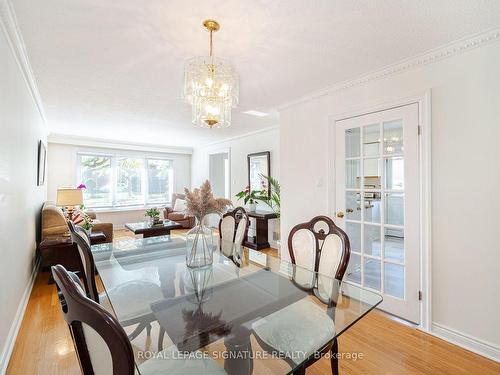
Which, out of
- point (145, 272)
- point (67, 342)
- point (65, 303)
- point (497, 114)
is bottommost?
point (67, 342)

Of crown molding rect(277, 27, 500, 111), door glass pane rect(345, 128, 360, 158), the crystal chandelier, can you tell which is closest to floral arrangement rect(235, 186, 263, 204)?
door glass pane rect(345, 128, 360, 158)

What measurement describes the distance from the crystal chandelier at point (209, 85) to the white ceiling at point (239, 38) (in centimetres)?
18

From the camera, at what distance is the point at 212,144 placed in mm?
6898

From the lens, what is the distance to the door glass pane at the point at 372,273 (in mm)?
2529

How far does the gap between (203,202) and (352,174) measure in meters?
1.78

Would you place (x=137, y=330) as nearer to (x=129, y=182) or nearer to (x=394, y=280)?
(x=394, y=280)

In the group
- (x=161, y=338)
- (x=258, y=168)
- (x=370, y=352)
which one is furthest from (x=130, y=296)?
(x=258, y=168)

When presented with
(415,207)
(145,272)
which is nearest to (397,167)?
(415,207)

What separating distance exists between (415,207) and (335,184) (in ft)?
2.70

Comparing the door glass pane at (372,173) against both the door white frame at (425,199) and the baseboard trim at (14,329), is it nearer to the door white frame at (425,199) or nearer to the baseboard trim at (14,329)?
the door white frame at (425,199)

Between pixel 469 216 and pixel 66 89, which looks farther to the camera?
pixel 66 89

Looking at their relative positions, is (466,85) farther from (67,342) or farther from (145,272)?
(67,342)

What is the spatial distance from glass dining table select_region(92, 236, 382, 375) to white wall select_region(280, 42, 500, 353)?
1079mm

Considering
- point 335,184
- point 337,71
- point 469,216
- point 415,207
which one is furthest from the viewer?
point 335,184
